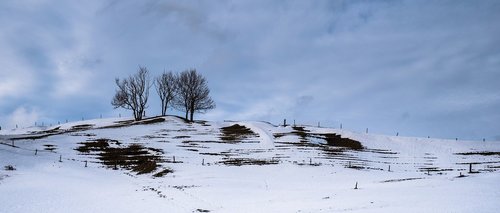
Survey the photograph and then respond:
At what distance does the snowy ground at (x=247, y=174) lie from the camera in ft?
69.8

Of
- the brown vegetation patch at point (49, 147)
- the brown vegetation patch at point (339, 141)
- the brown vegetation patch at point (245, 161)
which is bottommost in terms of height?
the brown vegetation patch at point (245, 161)

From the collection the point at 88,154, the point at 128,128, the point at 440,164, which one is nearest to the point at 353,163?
the point at 440,164

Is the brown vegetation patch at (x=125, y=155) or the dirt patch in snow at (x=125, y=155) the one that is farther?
the brown vegetation patch at (x=125, y=155)

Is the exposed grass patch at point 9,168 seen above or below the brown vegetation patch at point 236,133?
below

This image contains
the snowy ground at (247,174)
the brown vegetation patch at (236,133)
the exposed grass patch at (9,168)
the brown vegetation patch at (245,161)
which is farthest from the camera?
the brown vegetation patch at (236,133)

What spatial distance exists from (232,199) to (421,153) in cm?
4780

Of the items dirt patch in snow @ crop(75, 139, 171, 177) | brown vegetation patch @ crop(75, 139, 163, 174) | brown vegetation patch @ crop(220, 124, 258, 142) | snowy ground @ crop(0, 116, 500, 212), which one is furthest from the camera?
brown vegetation patch @ crop(220, 124, 258, 142)

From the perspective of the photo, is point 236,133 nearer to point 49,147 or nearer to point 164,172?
point 49,147

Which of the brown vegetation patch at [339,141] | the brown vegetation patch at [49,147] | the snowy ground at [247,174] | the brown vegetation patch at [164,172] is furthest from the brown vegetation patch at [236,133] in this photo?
the brown vegetation patch at [164,172]

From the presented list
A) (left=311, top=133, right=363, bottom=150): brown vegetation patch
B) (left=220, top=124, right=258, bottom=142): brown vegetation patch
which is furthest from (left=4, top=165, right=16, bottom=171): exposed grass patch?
(left=311, top=133, right=363, bottom=150): brown vegetation patch

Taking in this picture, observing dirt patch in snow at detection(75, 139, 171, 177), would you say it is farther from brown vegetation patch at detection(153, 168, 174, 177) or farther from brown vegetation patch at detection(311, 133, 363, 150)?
brown vegetation patch at detection(311, 133, 363, 150)

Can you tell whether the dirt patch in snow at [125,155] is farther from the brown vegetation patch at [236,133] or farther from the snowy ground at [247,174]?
the brown vegetation patch at [236,133]

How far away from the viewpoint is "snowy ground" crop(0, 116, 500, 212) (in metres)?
21.3

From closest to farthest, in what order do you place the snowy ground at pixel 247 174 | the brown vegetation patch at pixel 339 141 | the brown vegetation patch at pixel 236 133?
the snowy ground at pixel 247 174, the brown vegetation patch at pixel 339 141, the brown vegetation patch at pixel 236 133
